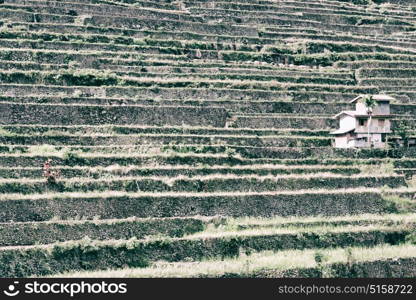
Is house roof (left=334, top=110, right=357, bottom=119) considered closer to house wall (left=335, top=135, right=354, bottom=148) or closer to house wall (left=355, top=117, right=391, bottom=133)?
house wall (left=355, top=117, right=391, bottom=133)

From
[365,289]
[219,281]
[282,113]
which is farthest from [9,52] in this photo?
[365,289]

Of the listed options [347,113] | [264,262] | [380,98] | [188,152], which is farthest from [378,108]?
[264,262]

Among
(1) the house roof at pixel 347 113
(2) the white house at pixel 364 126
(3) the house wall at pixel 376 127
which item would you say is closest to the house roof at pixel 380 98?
(2) the white house at pixel 364 126

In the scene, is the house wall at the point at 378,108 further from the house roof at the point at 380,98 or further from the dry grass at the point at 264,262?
the dry grass at the point at 264,262

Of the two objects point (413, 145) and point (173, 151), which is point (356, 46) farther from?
point (173, 151)

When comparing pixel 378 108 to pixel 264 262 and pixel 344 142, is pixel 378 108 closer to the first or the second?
pixel 344 142

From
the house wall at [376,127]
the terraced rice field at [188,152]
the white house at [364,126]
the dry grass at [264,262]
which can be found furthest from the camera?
the house wall at [376,127]
